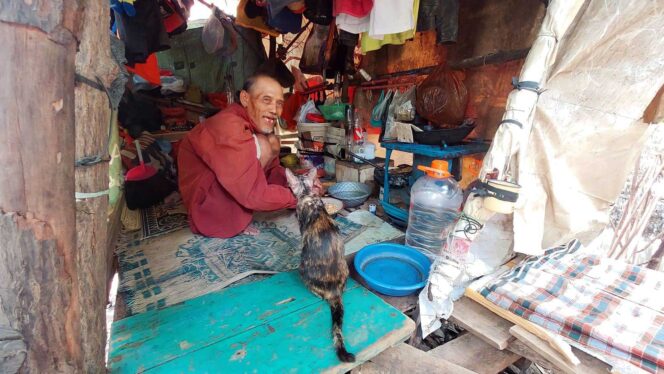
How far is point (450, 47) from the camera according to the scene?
11.8 feet

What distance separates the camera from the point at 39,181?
2.56 ft

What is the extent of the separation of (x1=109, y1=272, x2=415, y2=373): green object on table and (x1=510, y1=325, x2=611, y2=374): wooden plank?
600 millimetres

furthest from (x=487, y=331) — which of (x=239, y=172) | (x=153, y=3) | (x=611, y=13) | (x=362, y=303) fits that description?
(x=153, y=3)

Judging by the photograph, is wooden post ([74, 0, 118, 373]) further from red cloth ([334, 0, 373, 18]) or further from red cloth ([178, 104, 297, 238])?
red cloth ([334, 0, 373, 18])

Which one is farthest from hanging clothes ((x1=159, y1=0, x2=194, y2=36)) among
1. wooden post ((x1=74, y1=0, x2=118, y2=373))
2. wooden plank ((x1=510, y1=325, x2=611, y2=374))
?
wooden plank ((x1=510, y1=325, x2=611, y2=374))

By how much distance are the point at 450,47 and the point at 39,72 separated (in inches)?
158

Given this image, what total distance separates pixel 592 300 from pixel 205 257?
2745 mm

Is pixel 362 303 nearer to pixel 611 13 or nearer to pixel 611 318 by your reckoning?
pixel 611 318

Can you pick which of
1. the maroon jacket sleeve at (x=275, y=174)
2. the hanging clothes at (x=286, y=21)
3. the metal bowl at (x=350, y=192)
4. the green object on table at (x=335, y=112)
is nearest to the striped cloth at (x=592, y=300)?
the metal bowl at (x=350, y=192)

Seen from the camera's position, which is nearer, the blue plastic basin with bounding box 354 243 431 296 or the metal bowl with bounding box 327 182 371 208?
the blue plastic basin with bounding box 354 243 431 296

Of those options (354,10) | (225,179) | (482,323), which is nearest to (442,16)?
(354,10)

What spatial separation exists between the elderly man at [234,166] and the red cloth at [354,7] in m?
1.14

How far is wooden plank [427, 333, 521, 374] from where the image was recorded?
63.1 inches

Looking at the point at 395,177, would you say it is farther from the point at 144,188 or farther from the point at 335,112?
the point at 144,188
